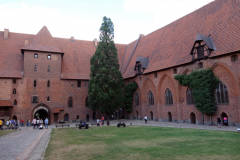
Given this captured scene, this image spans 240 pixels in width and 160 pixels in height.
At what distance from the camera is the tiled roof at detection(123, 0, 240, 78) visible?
22.7 m

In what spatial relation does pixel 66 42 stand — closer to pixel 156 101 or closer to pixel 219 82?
pixel 156 101

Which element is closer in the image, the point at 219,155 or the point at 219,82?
the point at 219,155

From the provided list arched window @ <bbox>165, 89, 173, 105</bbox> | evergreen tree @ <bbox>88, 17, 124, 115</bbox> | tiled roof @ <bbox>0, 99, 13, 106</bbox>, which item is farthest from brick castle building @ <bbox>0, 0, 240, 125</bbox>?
evergreen tree @ <bbox>88, 17, 124, 115</bbox>

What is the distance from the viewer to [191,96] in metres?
26.1

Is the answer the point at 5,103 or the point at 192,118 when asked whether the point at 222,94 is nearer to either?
the point at 192,118

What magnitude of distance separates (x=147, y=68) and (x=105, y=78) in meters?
7.57

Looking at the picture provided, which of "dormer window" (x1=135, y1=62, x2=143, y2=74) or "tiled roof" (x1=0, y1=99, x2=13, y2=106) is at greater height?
"dormer window" (x1=135, y1=62, x2=143, y2=74)

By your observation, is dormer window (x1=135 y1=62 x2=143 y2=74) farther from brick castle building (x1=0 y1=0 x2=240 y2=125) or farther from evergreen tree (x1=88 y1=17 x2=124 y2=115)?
evergreen tree (x1=88 y1=17 x2=124 y2=115)

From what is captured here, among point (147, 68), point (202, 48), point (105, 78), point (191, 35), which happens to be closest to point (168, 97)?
point (147, 68)

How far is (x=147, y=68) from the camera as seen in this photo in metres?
33.4

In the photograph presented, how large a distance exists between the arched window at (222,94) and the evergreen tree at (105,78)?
50.3 feet

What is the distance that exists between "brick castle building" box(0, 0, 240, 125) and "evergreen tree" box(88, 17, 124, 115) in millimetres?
4820

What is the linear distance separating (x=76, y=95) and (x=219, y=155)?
105 feet

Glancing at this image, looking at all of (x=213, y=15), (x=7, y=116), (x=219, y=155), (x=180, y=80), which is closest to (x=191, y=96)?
(x=180, y=80)
